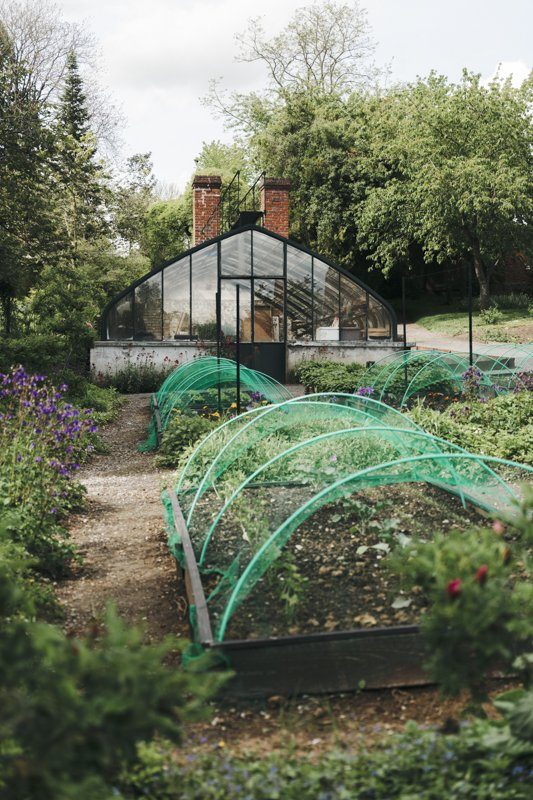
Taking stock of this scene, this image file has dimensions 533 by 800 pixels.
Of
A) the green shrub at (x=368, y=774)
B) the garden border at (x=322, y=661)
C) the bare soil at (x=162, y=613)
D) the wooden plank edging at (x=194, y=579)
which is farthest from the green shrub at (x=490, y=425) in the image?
the green shrub at (x=368, y=774)

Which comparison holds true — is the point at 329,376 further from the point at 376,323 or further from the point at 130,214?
the point at 130,214

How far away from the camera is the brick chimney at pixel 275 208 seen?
1708 centimetres

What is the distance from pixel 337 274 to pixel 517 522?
13.8 m

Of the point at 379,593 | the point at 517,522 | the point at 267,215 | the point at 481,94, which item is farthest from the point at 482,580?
the point at 481,94

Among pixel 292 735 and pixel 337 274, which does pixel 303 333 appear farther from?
pixel 292 735

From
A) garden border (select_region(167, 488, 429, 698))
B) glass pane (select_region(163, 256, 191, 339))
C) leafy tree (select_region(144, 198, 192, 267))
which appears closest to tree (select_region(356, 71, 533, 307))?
leafy tree (select_region(144, 198, 192, 267))

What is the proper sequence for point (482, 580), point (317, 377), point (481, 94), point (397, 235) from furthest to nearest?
point (397, 235), point (481, 94), point (317, 377), point (482, 580)

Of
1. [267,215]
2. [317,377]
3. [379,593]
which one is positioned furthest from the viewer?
[267,215]

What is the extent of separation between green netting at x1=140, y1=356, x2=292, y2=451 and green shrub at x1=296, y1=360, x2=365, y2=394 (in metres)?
1.00

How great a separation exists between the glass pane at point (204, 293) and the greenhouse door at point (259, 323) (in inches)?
10.2

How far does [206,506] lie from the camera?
5973 millimetres

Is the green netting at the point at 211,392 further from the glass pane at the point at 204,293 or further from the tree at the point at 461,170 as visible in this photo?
the tree at the point at 461,170

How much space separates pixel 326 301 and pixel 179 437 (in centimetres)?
838

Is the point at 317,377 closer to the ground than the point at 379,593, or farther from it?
farther from it
